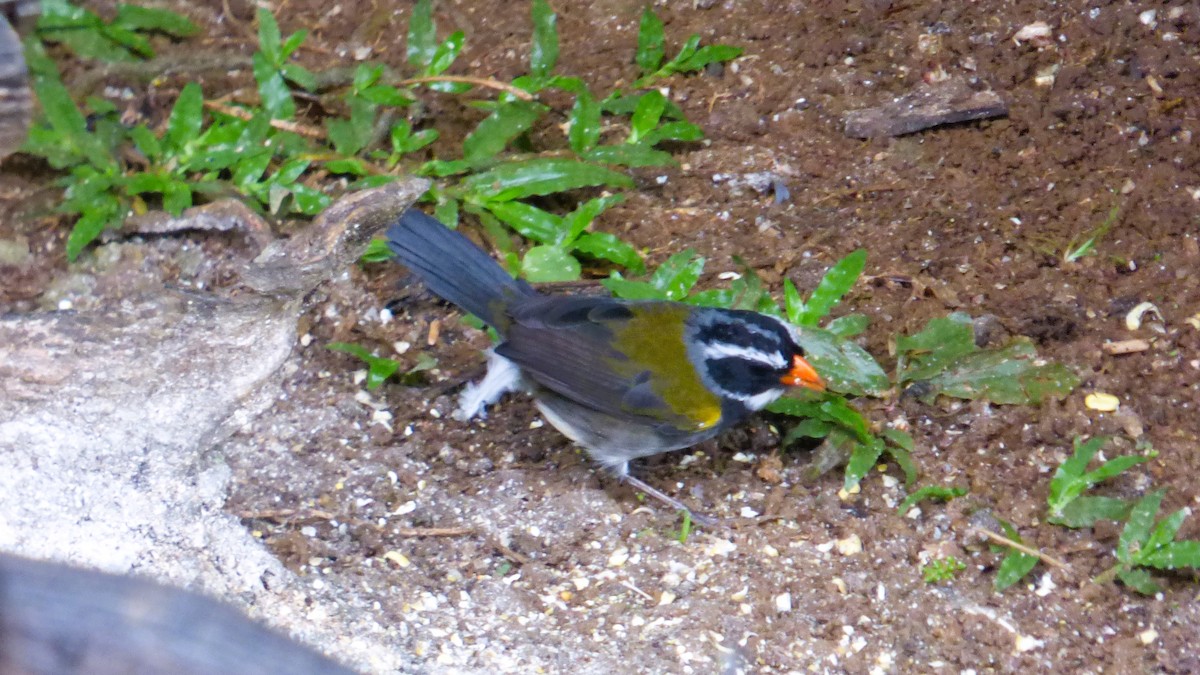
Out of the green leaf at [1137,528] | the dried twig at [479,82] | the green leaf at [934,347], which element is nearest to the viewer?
the green leaf at [1137,528]

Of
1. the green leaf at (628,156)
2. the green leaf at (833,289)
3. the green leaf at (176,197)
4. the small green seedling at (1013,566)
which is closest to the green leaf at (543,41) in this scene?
the green leaf at (628,156)

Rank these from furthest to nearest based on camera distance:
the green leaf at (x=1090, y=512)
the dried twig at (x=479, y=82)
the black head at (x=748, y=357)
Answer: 1. the dried twig at (x=479, y=82)
2. the black head at (x=748, y=357)
3. the green leaf at (x=1090, y=512)

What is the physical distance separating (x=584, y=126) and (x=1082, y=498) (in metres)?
2.67

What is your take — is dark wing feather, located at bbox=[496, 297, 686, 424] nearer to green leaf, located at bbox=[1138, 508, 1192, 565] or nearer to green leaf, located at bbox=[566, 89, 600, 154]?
green leaf, located at bbox=[566, 89, 600, 154]

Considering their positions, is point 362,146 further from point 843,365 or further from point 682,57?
point 843,365

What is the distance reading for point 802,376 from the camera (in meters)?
4.04

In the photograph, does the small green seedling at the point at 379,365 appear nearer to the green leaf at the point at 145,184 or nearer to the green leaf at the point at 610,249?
the green leaf at the point at 610,249

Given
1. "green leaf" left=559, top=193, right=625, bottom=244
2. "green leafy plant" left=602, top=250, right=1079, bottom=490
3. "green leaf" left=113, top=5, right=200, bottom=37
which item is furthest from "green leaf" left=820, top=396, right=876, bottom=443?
"green leaf" left=113, top=5, right=200, bottom=37

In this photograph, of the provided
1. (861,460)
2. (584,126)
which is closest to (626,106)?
(584,126)

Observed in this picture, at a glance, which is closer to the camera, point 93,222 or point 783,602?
point 783,602

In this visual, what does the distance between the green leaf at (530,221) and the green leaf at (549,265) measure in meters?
0.11

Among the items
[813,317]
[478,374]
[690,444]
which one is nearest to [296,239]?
[478,374]

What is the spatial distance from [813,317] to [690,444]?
0.73 m

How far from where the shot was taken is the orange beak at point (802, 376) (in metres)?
4.03
